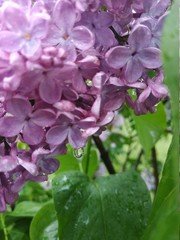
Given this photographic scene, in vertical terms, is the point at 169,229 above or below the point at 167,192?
above

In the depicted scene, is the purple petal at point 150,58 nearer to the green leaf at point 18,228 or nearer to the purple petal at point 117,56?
the purple petal at point 117,56

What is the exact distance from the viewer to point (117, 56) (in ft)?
1.76

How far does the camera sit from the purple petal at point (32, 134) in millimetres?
534

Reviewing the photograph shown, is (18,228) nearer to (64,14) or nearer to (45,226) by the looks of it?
(45,226)

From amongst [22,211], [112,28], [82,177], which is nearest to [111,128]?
[22,211]

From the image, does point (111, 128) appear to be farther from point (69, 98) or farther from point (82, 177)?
point (69, 98)

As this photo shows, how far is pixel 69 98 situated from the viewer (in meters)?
0.51

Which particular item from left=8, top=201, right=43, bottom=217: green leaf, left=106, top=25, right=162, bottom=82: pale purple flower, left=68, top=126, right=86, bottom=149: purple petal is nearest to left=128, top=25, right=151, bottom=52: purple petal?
Answer: left=106, top=25, right=162, bottom=82: pale purple flower

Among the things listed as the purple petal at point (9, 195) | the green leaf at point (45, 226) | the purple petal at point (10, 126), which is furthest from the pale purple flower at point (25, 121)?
the green leaf at point (45, 226)

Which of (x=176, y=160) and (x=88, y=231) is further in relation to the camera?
(x=88, y=231)

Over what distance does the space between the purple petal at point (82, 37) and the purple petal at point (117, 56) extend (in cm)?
2

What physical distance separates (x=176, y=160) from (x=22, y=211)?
704mm

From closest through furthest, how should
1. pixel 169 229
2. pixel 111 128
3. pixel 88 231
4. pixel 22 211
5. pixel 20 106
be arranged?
pixel 169 229, pixel 20 106, pixel 88 231, pixel 22 211, pixel 111 128

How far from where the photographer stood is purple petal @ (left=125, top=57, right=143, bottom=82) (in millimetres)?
544
